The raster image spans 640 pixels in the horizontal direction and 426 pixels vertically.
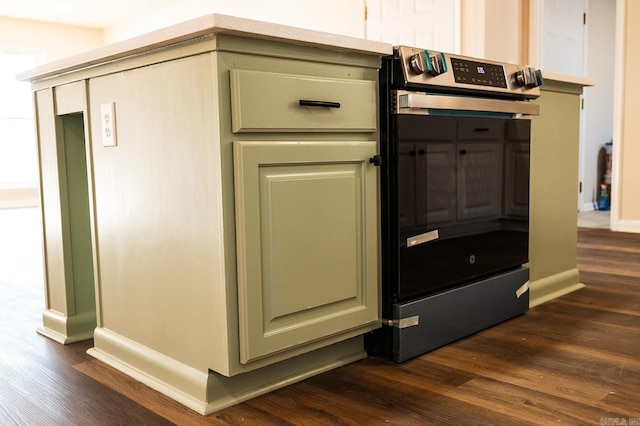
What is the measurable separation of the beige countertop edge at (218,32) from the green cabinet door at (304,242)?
256 mm

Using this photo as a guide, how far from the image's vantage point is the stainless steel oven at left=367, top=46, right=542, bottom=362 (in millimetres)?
1789

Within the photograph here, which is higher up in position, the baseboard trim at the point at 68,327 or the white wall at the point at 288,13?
the white wall at the point at 288,13

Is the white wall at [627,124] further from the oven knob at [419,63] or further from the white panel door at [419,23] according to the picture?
the oven knob at [419,63]

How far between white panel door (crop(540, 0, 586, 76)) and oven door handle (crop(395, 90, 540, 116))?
117 inches

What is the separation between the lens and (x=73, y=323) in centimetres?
210

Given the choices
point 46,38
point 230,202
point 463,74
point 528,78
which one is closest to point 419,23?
point 528,78

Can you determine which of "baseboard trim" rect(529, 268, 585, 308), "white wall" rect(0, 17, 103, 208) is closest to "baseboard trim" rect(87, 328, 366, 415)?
"baseboard trim" rect(529, 268, 585, 308)

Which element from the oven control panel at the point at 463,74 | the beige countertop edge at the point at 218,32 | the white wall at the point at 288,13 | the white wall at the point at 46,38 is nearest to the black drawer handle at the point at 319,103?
the beige countertop edge at the point at 218,32

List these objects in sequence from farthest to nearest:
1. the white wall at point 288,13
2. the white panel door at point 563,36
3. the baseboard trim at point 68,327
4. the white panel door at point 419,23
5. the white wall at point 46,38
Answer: the white wall at point 46,38, the white wall at point 288,13, the white panel door at point 563,36, the white panel door at point 419,23, the baseboard trim at point 68,327

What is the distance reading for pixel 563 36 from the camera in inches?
209

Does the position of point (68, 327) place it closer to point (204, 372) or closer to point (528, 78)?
point (204, 372)

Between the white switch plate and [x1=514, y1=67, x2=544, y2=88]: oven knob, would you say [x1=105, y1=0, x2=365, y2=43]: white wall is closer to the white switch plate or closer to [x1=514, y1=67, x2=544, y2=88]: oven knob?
[x1=514, y1=67, x2=544, y2=88]: oven knob

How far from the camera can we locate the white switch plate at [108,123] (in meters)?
1.76

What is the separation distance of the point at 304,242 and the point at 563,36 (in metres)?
4.59
